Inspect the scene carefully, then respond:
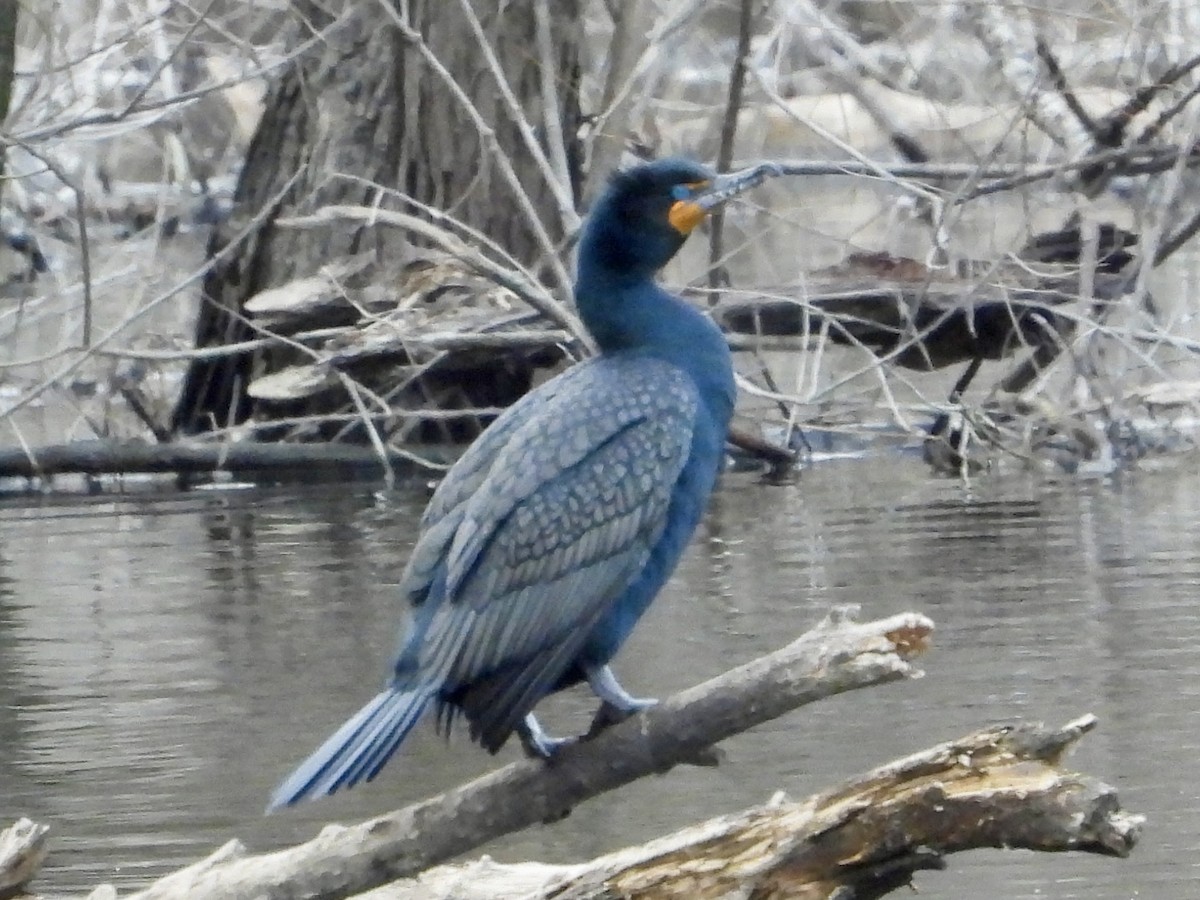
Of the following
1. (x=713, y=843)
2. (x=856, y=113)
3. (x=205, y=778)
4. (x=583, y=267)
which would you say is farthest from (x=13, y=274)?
(x=713, y=843)

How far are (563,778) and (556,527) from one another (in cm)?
40

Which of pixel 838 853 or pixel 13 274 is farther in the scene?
pixel 13 274

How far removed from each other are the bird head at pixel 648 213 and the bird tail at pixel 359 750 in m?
0.93

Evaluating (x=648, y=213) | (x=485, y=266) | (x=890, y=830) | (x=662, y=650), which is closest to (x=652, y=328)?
(x=648, y=213)

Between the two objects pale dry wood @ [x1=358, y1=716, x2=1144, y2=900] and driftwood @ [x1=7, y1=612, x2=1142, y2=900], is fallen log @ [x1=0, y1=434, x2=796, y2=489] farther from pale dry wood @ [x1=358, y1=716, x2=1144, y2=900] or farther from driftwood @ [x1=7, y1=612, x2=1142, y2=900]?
pale dry wood @ [x1=358, y1=716, x2=1144, y2=900]

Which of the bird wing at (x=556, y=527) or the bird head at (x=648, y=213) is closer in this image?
the bird wing at (x=556, y=527)

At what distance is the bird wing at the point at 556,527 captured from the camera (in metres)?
3.45

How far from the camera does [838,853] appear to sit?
3084 mm

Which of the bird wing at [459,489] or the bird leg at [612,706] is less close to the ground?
the bird wing at [459,489]

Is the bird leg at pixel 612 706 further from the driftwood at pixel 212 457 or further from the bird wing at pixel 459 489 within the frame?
the driftwood at pixel 212 457

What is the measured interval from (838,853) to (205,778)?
2.17 meters

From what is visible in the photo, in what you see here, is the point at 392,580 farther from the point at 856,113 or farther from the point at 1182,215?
the point at 856,113

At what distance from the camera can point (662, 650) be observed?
5.95 m

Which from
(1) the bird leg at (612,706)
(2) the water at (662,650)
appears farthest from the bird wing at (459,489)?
(2) the water at (662,650)
